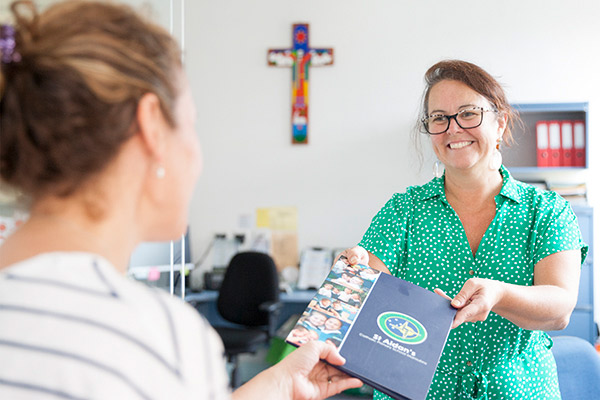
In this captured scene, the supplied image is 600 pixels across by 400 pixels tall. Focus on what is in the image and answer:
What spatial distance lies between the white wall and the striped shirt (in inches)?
163

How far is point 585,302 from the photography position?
4.05 meters

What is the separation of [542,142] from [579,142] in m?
0.26

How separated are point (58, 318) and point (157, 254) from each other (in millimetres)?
3608

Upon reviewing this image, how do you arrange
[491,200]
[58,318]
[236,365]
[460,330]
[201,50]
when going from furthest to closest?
[201,50]
[236,365]
[491,200]
[460,330]
[58,318]

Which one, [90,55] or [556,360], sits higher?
[90,55]

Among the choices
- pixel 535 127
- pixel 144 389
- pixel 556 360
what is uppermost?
pixel 535 127

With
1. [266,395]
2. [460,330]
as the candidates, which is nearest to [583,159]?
[460,330]

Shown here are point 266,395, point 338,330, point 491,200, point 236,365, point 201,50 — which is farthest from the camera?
point 201,50

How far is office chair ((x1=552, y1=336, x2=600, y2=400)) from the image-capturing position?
5.80 feet

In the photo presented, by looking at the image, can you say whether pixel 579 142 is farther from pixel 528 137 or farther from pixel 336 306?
pixel 336 306

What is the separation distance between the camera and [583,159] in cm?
420

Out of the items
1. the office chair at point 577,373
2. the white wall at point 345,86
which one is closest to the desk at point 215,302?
the white wall at point 345,86

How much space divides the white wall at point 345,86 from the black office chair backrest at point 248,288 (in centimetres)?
68

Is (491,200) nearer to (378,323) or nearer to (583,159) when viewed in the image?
(378,323)
